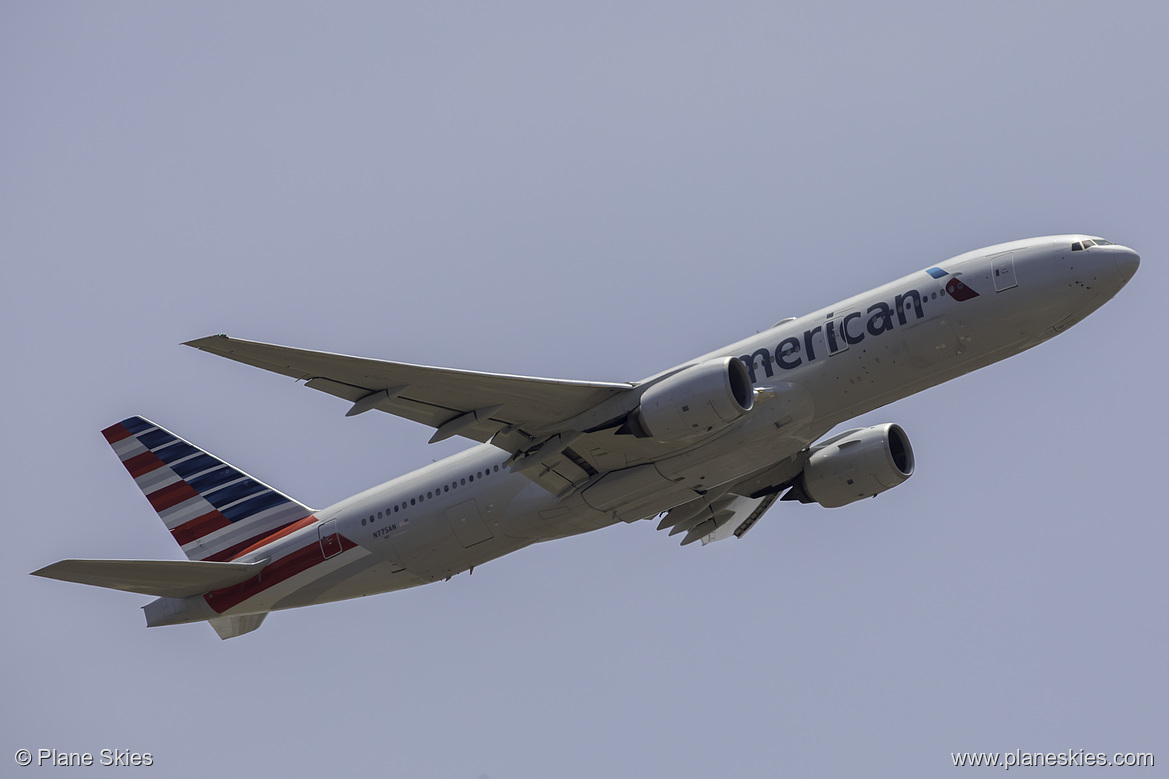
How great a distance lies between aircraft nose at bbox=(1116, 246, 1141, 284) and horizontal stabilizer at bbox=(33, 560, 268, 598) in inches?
899

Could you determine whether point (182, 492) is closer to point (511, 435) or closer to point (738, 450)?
point (511, 435)

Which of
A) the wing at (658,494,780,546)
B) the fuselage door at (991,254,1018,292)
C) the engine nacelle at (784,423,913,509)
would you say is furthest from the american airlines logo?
the wing at (658,494,780,546)

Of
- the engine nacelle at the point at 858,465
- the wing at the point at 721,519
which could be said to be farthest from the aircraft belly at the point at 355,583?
the engine nacelle at the point at 858,465

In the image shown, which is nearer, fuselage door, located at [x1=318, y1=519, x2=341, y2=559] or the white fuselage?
the white fuselage

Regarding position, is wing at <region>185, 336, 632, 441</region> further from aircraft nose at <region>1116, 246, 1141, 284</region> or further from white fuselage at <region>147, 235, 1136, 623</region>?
aircraft nose at <region>1116, 246, 1141, 284</region>

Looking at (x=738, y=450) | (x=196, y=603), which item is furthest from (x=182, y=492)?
(x=738, y=450)

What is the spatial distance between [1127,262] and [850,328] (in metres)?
6.17

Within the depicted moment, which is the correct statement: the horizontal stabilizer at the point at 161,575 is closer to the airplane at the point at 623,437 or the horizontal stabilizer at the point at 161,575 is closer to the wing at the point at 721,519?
the airplane at the point at 623,437

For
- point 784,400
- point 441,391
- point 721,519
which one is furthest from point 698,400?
point 721,519

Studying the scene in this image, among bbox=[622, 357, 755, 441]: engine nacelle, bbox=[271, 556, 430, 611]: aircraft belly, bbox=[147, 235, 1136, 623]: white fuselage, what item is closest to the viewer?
bbox=[622, 357, 755, 441]: engine nacelle

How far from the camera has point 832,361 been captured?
29.9m

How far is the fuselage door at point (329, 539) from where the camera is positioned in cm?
3475

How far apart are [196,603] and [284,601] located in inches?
100

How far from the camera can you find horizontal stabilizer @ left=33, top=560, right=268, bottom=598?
104 ft
